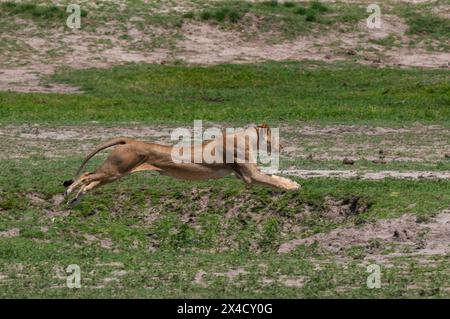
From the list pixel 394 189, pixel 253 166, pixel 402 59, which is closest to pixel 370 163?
pixel 394 189

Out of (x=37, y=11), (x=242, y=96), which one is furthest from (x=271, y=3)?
(x=242, y=96)

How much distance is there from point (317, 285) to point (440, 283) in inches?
38.6

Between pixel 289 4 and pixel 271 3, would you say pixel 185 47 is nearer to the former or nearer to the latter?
pixel 271 3

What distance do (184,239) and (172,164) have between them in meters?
0.93

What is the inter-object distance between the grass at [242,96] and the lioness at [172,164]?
6654 millimetres

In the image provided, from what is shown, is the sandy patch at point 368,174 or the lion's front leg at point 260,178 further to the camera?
the sandy patch at point 368,174

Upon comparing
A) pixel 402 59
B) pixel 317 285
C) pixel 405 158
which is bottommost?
pixel 402 59

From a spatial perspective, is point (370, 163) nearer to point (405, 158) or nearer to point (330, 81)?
point (405, 158)

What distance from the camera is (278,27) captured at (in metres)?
27.5

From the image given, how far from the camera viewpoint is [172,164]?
43.1 ft

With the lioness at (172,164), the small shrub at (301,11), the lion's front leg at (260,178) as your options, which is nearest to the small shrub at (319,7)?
the small shrub at (301,11)

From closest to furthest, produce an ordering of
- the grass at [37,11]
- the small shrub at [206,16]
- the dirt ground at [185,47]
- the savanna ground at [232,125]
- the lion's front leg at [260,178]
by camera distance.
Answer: the savanna ground at [232,125] → the lion's front leg at [260,178] → the dirt ground at [185,47] → the grass at [37,11] → the small shrub at [206,16]

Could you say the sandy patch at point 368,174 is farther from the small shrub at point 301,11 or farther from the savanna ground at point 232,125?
the small shrub at point 301,11

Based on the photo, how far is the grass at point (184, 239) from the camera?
11336mm
